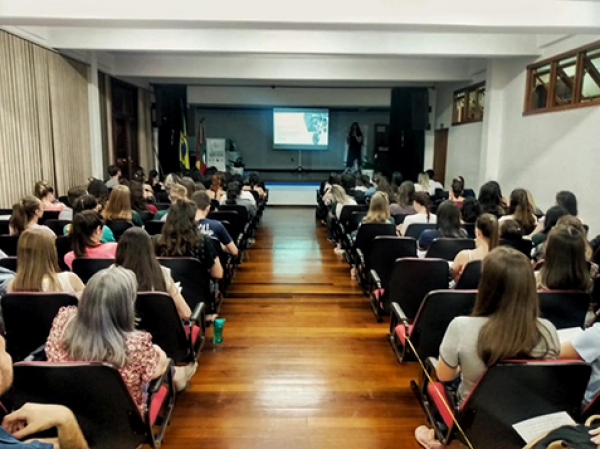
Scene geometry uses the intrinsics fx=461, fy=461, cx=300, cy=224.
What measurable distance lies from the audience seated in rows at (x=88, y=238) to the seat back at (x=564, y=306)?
103 inches

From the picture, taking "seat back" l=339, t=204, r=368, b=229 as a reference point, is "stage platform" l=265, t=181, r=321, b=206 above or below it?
below

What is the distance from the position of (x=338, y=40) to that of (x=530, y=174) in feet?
11.9

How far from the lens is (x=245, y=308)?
4.52m

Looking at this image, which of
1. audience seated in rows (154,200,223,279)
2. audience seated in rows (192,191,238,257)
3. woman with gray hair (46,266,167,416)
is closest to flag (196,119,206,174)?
audience seated in rows (192,191,238,257)

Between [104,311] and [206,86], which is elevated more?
[206,86]

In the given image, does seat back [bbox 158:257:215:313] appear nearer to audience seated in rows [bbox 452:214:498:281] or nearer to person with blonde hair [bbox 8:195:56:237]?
person with blonde hair [bbox 8:195:56:237]

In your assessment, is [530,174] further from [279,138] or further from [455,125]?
[279,138]

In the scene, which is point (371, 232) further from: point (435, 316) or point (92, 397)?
point (92, 397)

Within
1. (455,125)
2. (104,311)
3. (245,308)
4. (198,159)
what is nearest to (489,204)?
(245,308)

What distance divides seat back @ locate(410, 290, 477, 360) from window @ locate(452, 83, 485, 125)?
7456mm

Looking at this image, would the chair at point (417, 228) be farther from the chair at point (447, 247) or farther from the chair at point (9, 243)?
the chair at point (9, 243)

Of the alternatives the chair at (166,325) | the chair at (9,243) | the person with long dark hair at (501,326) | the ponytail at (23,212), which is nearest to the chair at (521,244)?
the person with long dark hair at (501,326)

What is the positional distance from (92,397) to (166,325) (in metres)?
0.84

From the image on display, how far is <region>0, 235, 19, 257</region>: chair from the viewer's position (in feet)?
12.5
